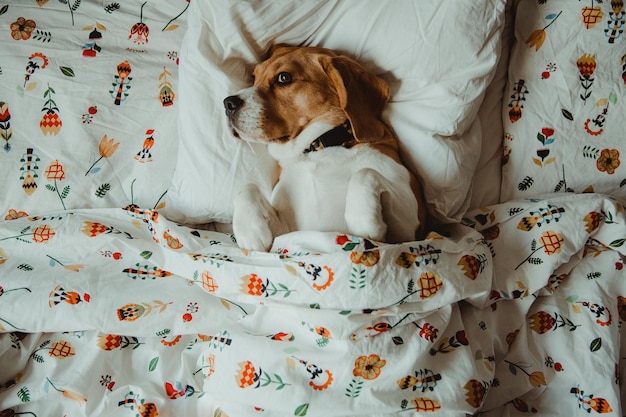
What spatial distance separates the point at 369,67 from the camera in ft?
4.60

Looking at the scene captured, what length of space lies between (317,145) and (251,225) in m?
0.29

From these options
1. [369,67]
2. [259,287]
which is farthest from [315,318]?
[369,67]

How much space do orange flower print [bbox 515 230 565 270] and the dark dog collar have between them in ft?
1.92

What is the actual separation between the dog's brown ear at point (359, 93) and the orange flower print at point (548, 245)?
0.53m

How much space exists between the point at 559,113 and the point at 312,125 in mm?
785

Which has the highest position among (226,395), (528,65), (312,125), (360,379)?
(528,65)

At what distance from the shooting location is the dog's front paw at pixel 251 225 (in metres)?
1.25

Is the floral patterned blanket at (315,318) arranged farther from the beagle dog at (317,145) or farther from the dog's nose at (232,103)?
the dog's nose at (232,103)

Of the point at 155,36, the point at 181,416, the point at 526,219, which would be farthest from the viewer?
the point at 155,36

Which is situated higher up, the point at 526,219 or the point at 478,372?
the point at 526,219

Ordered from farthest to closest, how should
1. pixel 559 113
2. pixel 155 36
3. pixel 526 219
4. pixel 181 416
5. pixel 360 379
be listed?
1. pixel 155 36
2. pixel 559 113
3. pixel 526 219
4. pixel 181 416
5. pixel 360 379

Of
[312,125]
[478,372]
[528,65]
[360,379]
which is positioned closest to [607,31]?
[528,65]

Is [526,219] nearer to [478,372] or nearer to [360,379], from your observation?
[478,372]

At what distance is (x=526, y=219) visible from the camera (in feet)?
4.47
